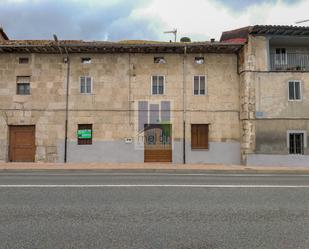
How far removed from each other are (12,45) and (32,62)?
56.4 inches

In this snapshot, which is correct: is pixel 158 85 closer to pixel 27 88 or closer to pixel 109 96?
pixel 109 96

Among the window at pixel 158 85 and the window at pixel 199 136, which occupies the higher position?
the window at pixel 158 85

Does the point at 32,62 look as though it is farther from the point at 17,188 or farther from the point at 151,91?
the point at 17,188

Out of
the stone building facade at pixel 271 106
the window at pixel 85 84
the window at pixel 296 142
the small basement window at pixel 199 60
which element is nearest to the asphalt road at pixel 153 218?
the stone building facade at pixel 271 106

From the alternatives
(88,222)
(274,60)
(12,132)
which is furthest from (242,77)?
(88,222)

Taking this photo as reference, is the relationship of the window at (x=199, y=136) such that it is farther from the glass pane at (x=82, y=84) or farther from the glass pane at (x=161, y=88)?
the glass pane at (x=82, y=84)

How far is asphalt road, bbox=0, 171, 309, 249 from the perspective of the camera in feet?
13.5

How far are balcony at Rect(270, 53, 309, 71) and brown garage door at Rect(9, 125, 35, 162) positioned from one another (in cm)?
1522

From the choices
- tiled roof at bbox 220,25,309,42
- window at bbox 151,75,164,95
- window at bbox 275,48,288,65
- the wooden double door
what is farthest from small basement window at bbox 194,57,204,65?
window at bbox 275,48,288,65

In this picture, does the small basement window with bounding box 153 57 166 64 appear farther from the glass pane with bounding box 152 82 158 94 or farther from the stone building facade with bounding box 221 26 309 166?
the stone building facade with bounding box 221 26 309 166

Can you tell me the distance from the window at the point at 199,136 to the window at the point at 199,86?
2.03 m

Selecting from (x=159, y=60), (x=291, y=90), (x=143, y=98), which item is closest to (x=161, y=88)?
(x=143, y=98)

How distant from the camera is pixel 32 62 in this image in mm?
19219

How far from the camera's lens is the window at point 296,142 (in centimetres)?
1852
